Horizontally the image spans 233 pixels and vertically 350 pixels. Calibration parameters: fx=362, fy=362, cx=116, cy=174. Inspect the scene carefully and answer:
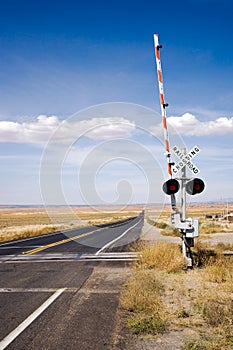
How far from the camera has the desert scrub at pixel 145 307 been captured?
5340mm

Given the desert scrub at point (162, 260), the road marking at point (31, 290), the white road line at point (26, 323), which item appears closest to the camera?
the white road line at point (26, 323)

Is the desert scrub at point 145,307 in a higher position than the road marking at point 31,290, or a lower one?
higher

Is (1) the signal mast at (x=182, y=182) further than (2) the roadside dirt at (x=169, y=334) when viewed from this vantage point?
Yes

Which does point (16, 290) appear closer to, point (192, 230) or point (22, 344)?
point (22, 344)

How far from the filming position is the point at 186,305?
6566 mm

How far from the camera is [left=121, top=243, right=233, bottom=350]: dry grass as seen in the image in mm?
4938

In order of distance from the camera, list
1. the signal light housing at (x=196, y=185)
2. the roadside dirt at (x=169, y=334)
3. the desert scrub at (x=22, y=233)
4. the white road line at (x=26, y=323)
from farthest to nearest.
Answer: the desert scrub at (x=22, y=233) → the signal light housing at (x=196, y=185) → the white road line at (x=26, y=323) → the roadside dirt at (x=169, y=334)

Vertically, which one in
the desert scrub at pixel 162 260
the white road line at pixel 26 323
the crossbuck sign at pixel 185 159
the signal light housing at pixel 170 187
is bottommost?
the white road line at pixel 26 323

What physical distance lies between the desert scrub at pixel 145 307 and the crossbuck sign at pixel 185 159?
302 cm

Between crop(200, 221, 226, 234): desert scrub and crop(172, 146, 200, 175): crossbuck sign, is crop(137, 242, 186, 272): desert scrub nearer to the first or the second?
crop(172, 146, 200, 175): crossbuck sign

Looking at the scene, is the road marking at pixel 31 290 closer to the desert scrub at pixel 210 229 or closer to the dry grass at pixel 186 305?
the dry grass at pixel 186 305

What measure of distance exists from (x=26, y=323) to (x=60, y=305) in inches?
43.3

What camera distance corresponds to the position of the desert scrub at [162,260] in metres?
9.83

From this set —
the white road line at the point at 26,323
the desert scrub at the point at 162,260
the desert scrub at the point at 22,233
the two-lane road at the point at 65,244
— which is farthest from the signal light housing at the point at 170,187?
the desert scrub at the point at 22,233
